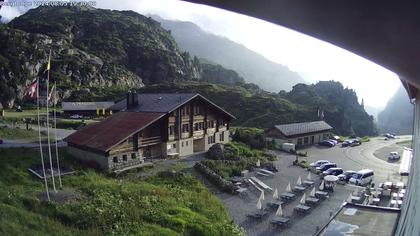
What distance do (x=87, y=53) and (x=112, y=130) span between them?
282 feet

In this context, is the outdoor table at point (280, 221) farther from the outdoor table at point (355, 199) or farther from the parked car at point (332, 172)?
Result: the parked car at point (332, 172)

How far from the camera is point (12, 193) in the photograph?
1747 centimetres

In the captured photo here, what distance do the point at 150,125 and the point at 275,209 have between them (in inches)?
470

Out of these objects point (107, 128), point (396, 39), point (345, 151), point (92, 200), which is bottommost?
point (345, 151)

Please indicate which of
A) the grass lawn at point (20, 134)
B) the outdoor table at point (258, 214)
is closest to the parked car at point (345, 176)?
the outdoor table at point (258, 214)

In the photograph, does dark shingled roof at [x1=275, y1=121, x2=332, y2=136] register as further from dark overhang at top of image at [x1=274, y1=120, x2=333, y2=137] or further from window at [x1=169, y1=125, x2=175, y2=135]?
window at [x1=169, y1=125, x2=175, y2=135]

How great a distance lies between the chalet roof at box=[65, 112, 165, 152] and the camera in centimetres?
2502

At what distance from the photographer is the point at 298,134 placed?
4594 centimetres

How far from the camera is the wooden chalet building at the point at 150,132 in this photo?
82.3 ft

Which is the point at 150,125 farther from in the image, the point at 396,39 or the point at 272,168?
the point at 396,39

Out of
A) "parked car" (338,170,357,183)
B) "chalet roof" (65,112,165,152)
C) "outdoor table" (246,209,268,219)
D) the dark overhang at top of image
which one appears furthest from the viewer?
the dark overhang at top of image

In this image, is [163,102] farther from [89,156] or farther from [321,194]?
[321,194]

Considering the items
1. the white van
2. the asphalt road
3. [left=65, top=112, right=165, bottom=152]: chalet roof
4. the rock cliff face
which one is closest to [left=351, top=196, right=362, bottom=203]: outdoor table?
the white van

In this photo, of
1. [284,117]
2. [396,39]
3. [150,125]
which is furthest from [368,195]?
[284,117]
